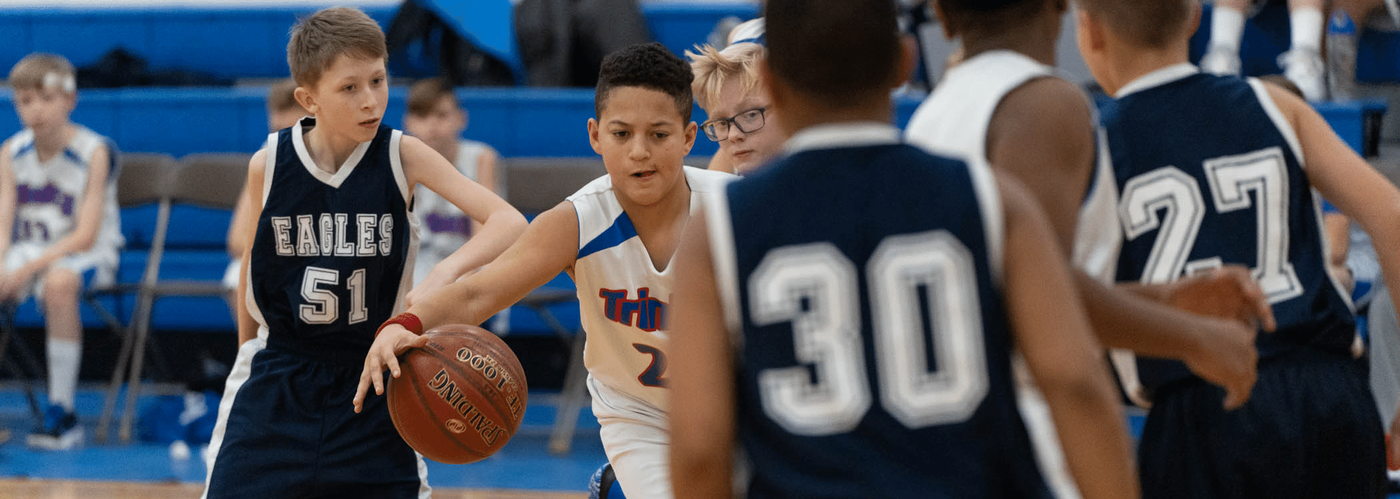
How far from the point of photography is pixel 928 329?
1.62 metres

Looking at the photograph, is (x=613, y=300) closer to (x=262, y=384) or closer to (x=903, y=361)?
(x=262, y=384)

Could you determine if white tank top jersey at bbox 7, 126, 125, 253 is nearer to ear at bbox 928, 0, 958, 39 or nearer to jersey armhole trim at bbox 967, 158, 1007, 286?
ear at bbox 928, 0, 958, 39

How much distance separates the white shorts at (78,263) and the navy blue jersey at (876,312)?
613 cm

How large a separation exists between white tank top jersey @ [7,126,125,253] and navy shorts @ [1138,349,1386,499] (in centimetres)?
609

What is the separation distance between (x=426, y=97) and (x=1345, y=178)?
15.4 ft

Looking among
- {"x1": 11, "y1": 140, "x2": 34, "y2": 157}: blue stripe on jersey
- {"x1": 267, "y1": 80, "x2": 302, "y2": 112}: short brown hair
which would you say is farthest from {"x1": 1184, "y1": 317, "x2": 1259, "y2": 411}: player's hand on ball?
{"x1": 11, "y1": 140, "x2": 34, "y2": 157}: blue stripe on jersey

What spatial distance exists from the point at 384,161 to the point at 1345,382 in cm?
229

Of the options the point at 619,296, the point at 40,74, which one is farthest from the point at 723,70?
the point at 40,74

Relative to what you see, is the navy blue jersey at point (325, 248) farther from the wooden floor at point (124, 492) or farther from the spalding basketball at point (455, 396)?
the wooden floor at point (124, 492)

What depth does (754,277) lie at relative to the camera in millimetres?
1643

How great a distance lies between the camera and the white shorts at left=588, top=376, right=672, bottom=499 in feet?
10.3

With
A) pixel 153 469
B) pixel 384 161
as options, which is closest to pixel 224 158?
pixel 153 469

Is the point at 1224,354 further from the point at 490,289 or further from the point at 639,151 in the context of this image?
the point at 639,151

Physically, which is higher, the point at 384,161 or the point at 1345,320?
the point at 384,161
